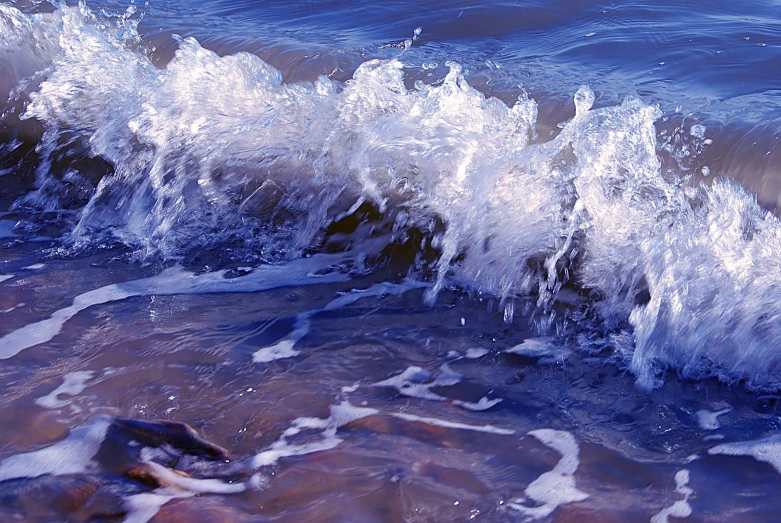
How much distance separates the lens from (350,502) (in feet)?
5.98

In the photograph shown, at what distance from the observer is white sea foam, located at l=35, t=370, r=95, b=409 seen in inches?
87.3

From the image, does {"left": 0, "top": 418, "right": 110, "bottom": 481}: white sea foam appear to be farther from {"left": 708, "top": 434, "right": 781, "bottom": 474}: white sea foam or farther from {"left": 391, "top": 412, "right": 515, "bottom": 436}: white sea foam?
{"left": 708, "top": 434, "right": 781, "bottom": 474}: white sea foam

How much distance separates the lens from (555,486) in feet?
6.22

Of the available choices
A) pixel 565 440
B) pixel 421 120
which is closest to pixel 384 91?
pixel 421 120

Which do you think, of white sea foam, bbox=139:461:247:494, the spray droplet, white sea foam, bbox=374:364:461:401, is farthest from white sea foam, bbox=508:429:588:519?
the spray droplet

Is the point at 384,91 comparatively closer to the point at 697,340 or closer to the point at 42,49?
the point at 697,340

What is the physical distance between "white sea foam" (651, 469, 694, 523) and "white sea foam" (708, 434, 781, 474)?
7.4 inches

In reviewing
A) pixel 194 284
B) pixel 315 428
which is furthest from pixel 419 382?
pixel 194 284

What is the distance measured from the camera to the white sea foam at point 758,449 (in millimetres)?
2018

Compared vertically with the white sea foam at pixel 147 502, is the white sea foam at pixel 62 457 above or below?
above

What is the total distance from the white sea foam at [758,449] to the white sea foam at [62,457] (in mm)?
1591

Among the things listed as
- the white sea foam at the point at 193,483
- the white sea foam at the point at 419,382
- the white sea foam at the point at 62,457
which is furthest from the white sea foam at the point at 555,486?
the white sea foam at the point at 62,457

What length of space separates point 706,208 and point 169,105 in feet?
8.51

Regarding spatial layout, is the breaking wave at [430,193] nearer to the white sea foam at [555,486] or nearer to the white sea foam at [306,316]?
the white sea foam at [306,316]
